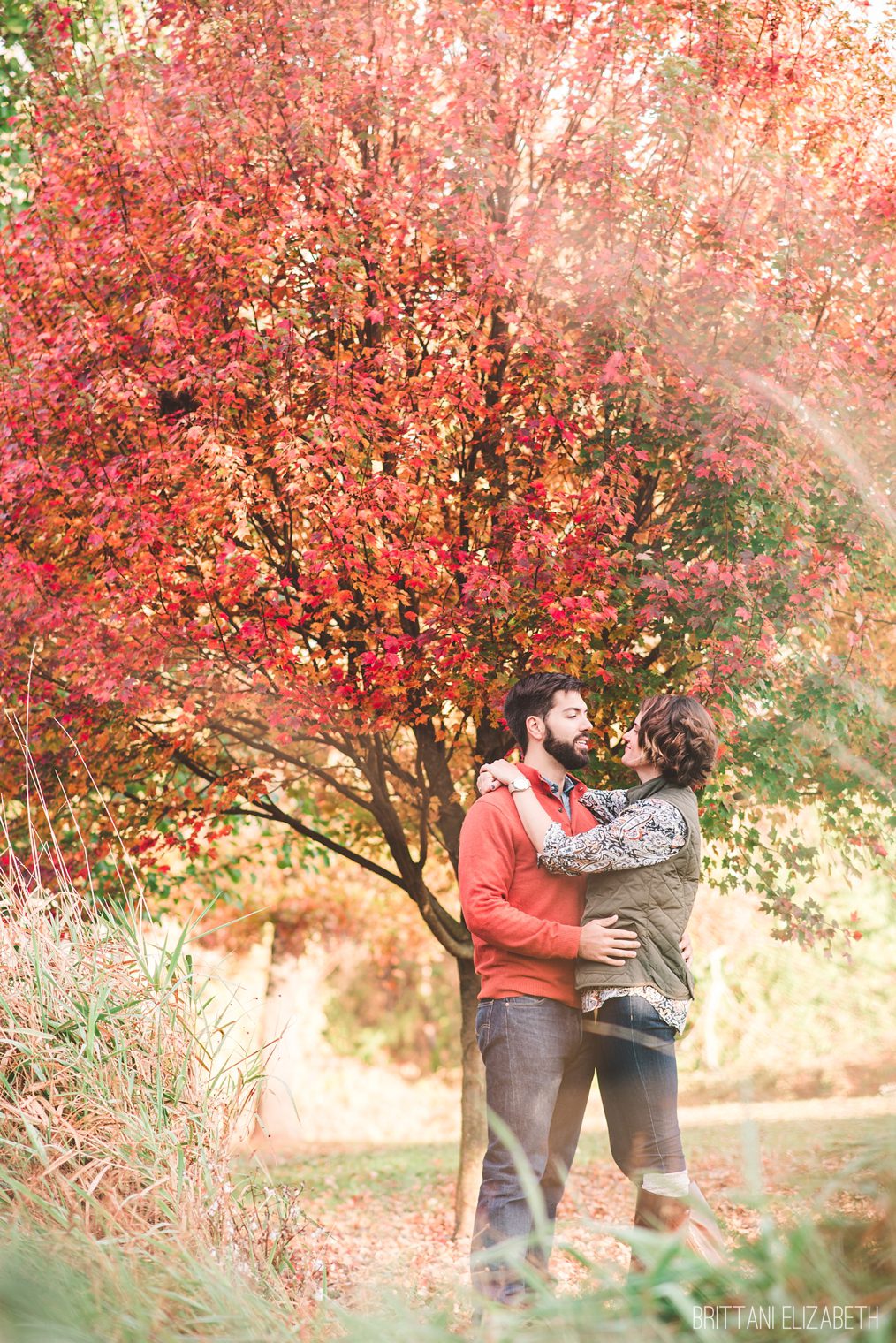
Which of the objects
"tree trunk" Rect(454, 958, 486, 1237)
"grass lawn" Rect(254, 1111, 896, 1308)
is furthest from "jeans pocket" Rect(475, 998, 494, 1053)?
"tree trunk" Rect(454, 958, 486, 1237)

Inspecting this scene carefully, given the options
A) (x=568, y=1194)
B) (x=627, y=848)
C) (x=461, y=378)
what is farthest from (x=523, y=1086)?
(x=568, y=1194)

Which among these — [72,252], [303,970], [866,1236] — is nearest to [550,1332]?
[866,1236]

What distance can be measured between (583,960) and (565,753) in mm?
615

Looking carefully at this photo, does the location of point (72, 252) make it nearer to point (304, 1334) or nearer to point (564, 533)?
point (564, 533)

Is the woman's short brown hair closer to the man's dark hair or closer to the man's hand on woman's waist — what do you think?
the man's dark hair

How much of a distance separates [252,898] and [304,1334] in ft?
28.8

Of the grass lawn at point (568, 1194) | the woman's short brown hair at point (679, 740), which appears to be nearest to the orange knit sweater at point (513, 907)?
the woman's short brown hair at point (679, 740)

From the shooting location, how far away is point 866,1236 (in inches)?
68.9

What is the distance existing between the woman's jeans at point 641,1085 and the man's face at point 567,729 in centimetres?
71

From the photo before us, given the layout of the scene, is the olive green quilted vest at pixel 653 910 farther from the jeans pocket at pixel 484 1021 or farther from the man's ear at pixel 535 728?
the man's ear at pixel 535 728

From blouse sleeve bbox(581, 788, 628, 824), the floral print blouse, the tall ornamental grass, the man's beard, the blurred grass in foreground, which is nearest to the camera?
the blurred grass in foreground

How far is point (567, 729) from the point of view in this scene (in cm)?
354

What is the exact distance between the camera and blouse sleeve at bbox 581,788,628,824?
3.67 metres

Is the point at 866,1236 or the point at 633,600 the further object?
the point at 633,600
